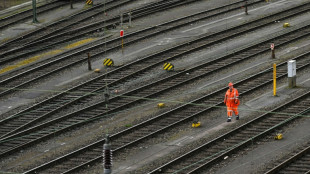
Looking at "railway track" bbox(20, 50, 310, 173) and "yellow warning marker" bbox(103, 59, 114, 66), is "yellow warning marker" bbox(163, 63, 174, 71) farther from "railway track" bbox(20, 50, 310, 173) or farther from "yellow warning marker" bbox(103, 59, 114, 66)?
"railway track" bbox(20, 50, 310, 173)

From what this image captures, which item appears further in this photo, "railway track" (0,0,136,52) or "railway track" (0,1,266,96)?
"railway track" (0,0,136,52)

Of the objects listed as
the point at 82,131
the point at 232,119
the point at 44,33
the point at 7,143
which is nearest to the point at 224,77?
the point at 232,119

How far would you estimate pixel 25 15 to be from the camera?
44.7 meters

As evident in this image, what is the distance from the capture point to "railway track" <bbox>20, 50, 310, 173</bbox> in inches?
894

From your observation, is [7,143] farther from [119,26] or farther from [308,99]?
[119,26]

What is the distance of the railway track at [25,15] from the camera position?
43194 mm

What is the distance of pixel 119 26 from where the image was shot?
41.5 m

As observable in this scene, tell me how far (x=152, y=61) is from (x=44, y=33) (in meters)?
8.58

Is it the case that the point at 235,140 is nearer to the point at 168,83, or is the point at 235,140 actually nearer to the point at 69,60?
the point at 168,83

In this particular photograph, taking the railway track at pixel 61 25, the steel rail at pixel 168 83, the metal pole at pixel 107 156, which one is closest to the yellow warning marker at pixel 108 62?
the steel rail at pixel 168 83

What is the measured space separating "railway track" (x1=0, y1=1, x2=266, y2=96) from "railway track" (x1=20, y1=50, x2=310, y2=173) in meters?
7.60

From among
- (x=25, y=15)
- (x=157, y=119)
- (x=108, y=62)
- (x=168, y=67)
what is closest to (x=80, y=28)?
(x=25, y=15)

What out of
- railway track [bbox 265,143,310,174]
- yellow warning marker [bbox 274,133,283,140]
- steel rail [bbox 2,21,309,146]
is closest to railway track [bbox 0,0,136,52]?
steel rail [bbox 2,21,309,146]

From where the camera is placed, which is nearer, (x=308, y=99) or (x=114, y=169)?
(x=114, y=169)
